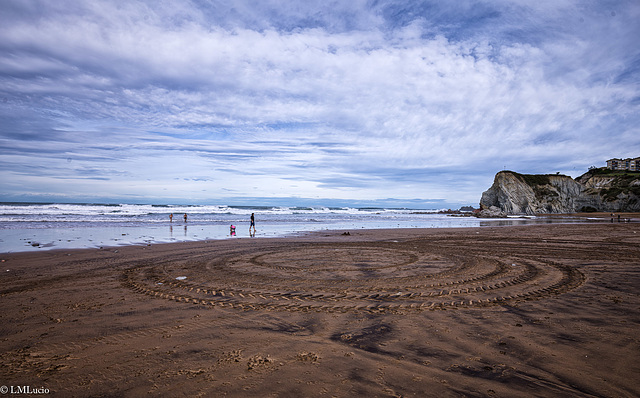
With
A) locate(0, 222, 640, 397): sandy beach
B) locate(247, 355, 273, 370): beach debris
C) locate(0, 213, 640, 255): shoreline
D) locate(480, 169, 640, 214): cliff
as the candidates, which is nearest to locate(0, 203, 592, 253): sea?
locate(0, 213, 640, 255): shoreline

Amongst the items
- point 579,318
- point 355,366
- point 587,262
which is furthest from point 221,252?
point 587,262

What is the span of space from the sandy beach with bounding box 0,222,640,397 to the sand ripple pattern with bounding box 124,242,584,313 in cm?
7

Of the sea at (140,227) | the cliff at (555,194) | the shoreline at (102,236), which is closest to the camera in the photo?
the shoreline at (102,236)

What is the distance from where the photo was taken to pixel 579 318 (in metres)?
5.80

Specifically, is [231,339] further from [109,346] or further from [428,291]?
[428,291]

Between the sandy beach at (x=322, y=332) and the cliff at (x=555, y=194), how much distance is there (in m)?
64.2

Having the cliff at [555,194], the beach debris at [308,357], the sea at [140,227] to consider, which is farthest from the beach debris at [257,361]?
the cliff at [555,194]

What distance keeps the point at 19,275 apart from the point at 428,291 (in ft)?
41.0

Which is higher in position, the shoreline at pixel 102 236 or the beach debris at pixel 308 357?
the shoreline at pixel 102 236

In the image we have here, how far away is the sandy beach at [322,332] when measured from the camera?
12.1ft

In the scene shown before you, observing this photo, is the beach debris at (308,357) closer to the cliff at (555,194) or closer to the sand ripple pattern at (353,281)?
the sand ripple pattern at (353,281)

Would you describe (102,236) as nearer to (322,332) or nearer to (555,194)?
(322,332)

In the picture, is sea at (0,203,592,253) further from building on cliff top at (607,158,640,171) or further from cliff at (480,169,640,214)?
building on cliff top at (607,158,640,171)

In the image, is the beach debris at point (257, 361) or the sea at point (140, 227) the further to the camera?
the sea at point (140, 227)
